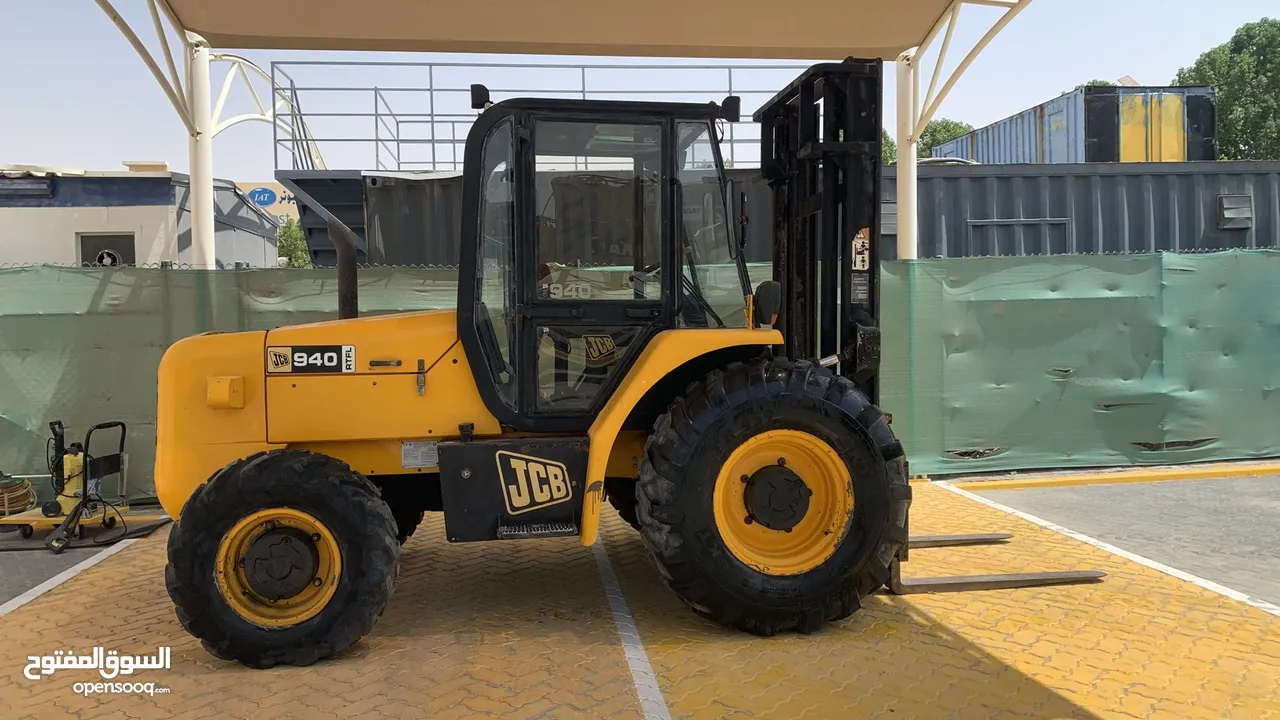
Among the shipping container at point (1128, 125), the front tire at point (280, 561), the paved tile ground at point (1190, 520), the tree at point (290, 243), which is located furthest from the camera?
the tree at point (290, 243)

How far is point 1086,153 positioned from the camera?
1762cm

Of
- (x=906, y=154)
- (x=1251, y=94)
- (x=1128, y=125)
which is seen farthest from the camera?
(x=1251, y=94)

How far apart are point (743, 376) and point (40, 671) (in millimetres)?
3868

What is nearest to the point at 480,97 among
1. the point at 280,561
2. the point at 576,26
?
the point at 576,26

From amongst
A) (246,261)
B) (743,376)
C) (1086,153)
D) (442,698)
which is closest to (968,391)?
(743,376)

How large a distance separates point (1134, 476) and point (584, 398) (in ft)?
21.2

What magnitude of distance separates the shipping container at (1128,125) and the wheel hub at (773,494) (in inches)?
637

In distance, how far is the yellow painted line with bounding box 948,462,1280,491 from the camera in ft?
27.1

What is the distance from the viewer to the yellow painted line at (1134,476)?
826 cm

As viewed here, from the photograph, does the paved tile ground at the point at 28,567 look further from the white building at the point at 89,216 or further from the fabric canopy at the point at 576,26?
the white building at the point at 89,216

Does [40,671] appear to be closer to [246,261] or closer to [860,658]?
[860,658]

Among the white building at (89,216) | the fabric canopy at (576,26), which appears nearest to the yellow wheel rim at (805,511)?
the fabric canopy at (576,26)

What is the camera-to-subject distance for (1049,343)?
8.53m

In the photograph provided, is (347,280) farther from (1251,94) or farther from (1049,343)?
(1251,94)
